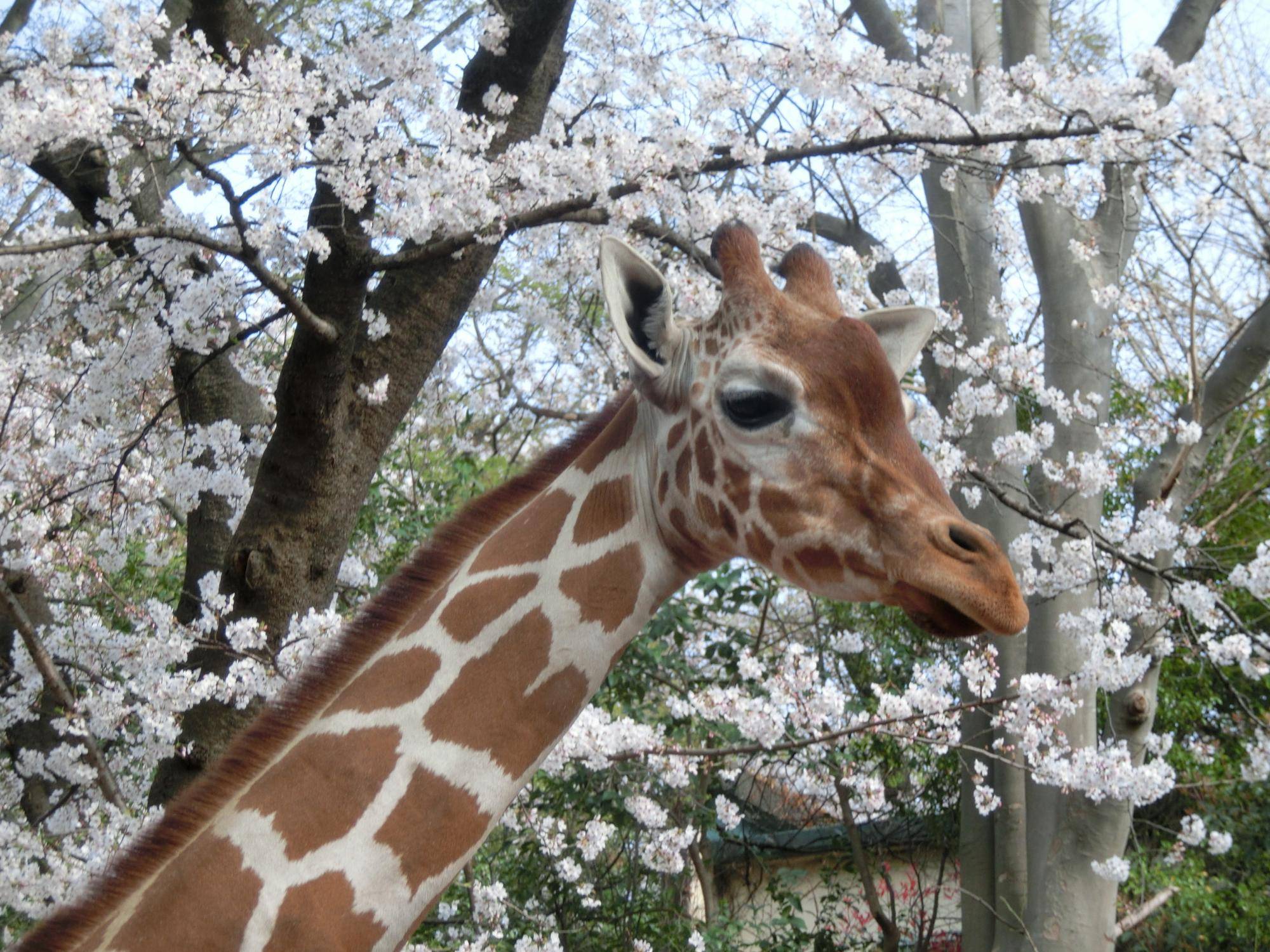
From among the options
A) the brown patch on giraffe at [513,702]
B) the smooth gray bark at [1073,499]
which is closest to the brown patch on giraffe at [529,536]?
the brown patch on giraffe at [513,702]

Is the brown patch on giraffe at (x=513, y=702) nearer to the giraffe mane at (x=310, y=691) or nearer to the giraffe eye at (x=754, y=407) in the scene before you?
the giraffe mane at (x=310, y=691)

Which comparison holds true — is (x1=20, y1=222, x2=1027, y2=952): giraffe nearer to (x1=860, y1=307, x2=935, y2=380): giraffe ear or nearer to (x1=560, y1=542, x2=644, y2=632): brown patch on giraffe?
(x1=560, y1=542, x2=644, y2=632): brown patch on giraffe

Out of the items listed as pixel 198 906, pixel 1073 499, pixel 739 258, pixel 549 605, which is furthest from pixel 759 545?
pixel 1073 499

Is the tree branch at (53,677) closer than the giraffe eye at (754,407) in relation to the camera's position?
No

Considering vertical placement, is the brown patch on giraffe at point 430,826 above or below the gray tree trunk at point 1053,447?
below

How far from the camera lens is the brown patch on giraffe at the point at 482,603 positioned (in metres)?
2.01

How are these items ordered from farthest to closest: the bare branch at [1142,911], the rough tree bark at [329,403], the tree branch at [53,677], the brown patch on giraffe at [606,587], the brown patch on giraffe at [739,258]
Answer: the bare branch at [1142,911] < the tree branch at [53,677] < the rough tree bark at [329,403] < the brown patch on giraffe at [739,258] < the brown patch on giraffe at [606,587]

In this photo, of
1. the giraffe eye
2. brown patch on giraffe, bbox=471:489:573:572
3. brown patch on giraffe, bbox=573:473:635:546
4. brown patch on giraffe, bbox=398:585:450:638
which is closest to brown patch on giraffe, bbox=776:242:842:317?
the giraffe eye

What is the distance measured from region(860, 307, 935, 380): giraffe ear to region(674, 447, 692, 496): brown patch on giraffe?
0.64m

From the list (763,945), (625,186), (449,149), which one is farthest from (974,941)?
(449,149)

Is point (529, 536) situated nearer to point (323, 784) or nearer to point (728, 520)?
point (728, 520)

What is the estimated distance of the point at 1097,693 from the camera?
7055 mm

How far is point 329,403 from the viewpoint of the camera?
3.53m

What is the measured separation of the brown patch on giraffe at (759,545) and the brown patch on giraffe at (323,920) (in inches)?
33.5
